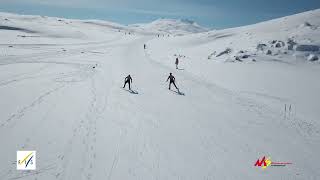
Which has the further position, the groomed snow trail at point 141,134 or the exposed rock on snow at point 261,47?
the exposed rock on snow at point 261,47

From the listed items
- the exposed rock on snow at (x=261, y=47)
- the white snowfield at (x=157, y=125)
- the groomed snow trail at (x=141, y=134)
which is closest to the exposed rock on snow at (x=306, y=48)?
the exposed rock on snow at (x=261, y=47)

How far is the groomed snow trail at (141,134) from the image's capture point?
10.0 m

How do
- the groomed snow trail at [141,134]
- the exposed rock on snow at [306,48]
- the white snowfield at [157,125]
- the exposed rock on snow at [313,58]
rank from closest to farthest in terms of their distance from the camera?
the groomed snow trail at [141,134], the white snowfield at [157,125], the exposed rock on snow at [313,58], the exposed rock on snow at [306,48]

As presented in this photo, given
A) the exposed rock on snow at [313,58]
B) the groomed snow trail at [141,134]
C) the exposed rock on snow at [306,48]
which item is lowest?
the groomed snow trail at [141,134]

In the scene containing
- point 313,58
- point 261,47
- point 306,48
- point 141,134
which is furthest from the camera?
point 261,47

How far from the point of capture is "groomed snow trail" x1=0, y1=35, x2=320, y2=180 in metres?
10.0

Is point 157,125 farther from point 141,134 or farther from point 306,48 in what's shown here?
point 306,48

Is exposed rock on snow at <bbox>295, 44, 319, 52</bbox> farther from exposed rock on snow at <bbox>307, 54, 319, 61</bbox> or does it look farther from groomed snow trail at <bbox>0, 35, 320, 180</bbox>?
groomed snow trail at <bbox>0, 35, 320, 180</bbox>

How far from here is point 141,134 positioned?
42.6 feet

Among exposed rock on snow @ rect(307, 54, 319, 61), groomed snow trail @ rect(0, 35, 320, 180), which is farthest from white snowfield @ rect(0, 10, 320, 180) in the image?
exposed rock on snow @ rect(307, 54, 319, 61)

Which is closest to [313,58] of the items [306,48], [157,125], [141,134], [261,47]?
[306,48]

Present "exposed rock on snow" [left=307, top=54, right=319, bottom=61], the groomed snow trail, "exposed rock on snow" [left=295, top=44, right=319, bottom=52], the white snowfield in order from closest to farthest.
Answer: the groomed snow trail
the white snowfield
"exposed rock on snow" [left=307, top=54, right=319, bottom=61]
"exposed rock on snow" [left=295, top=44, right=319, bottom=52]

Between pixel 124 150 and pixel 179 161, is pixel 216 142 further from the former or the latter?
pixel 124 150

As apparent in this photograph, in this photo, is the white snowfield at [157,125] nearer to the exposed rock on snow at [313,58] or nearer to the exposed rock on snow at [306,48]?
the exposed rock on snow at [313,58]
